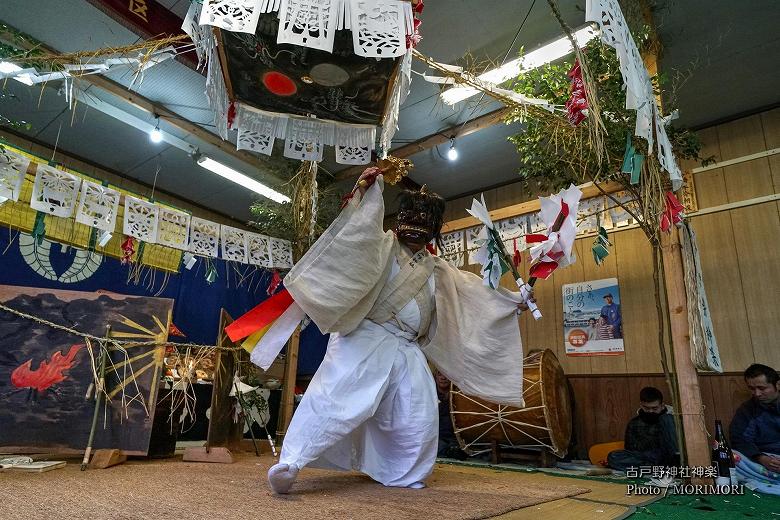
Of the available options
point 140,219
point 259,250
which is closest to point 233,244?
point 259,250

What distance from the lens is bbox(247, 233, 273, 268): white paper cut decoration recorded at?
466cm

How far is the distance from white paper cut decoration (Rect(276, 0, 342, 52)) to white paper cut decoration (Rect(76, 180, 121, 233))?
7.04 feet

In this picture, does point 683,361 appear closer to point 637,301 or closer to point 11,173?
point 637,301

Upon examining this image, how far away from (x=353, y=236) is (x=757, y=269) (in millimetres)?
4607

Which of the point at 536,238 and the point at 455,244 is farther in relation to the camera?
the point at 455,244

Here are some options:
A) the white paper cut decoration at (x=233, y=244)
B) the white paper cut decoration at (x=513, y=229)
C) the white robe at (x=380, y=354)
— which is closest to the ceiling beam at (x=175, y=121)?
the white paper cut decoration at (x=233, y=244)

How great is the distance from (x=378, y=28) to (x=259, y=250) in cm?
295

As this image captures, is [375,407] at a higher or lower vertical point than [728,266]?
lower

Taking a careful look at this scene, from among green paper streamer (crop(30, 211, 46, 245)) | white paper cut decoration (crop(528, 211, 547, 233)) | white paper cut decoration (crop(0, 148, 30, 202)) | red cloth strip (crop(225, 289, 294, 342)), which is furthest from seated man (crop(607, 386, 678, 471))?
green paper streamer (crop(30, 211, 46, 245))

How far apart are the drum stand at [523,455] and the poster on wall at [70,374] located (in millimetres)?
2915

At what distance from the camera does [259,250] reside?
15.6 feet

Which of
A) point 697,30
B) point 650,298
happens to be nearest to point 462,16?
point 697,30

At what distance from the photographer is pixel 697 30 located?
411cm

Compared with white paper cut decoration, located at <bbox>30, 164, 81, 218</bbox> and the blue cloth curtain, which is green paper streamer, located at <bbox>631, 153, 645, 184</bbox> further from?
the blue cloth curtain
